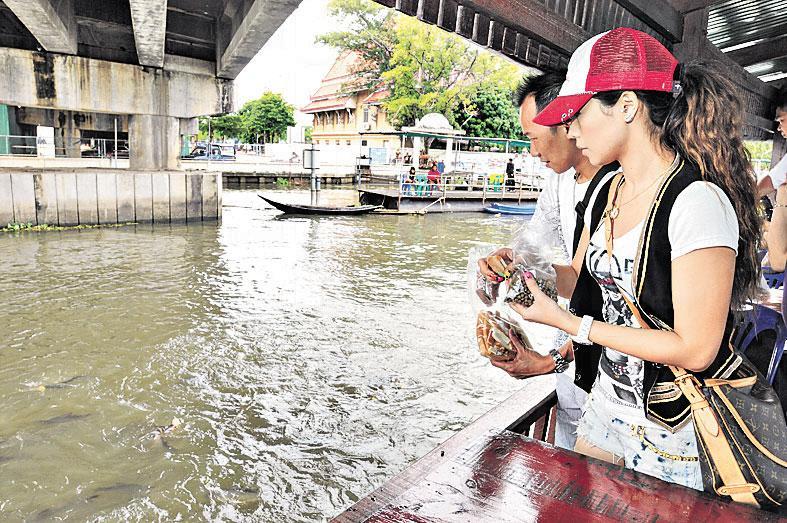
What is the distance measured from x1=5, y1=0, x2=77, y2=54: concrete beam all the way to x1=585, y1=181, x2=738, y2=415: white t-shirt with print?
10390mm

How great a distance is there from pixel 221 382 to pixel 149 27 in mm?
7539

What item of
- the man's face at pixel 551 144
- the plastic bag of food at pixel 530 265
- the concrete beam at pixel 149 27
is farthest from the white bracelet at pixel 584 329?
the concrete beam at pixel 149 27

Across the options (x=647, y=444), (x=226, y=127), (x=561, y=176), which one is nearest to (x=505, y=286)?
(x=647, y=444)

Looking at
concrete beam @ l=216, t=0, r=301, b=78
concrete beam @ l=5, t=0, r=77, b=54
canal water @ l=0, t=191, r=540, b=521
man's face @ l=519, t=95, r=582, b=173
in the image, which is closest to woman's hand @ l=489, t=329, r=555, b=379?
man's face @ l=519, t=95, r=582, b=173

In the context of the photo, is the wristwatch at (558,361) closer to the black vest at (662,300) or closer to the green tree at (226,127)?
the black vest at (662,300)

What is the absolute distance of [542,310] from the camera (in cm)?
167

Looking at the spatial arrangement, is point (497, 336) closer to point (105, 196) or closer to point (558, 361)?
point (558, 361)

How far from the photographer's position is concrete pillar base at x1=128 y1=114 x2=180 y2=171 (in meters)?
15.4

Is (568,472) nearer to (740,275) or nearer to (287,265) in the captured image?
(740,275)

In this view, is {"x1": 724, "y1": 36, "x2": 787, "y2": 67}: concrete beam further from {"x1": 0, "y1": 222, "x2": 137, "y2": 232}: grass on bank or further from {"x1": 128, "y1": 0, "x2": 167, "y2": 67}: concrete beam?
{"x1": 0, "y1": 222, "x2": 137, "y2": 232}: grass on bank

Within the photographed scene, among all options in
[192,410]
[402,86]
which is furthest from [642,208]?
[402,86]

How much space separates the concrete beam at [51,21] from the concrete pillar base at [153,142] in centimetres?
257

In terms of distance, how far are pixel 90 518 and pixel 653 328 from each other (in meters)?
3.69

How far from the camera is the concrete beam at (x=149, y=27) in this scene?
28.8ft
